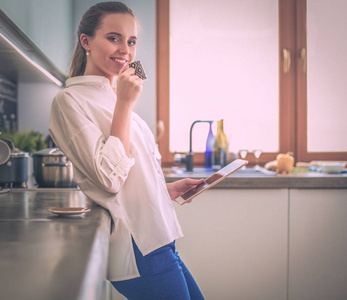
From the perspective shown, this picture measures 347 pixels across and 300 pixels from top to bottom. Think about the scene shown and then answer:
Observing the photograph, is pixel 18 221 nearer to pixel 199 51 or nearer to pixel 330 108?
pixel 199 51

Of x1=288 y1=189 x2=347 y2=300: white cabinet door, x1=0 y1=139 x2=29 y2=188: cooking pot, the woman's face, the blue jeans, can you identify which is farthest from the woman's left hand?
x1=288 y1=189 x2=347 y2=300: white cabinet door

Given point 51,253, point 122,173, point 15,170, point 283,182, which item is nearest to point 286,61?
point 283,182

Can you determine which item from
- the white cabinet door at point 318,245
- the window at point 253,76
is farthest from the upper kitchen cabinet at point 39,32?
the white cabinet door at point 318,245

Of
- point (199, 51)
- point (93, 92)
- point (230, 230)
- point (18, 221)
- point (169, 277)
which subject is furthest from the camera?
point (199, 51)

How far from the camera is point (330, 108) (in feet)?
9.51

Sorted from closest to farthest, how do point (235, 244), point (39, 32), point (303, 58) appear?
point (39, 32) → point (235, 244) → point (303, 58)

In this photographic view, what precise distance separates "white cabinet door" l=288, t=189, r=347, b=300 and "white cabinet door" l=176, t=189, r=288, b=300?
63mm

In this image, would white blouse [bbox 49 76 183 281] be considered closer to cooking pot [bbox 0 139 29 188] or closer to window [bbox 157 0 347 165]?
cooking pot [bbox 0 139 29 188]

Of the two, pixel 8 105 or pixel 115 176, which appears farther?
pixel 8 105

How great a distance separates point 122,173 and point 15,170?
0.77 meters

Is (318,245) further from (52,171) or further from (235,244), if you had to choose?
(52,171)

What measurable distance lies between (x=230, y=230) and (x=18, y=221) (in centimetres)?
132

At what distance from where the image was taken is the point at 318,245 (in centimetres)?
207

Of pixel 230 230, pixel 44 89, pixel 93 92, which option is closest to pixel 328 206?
pixel 230 230
